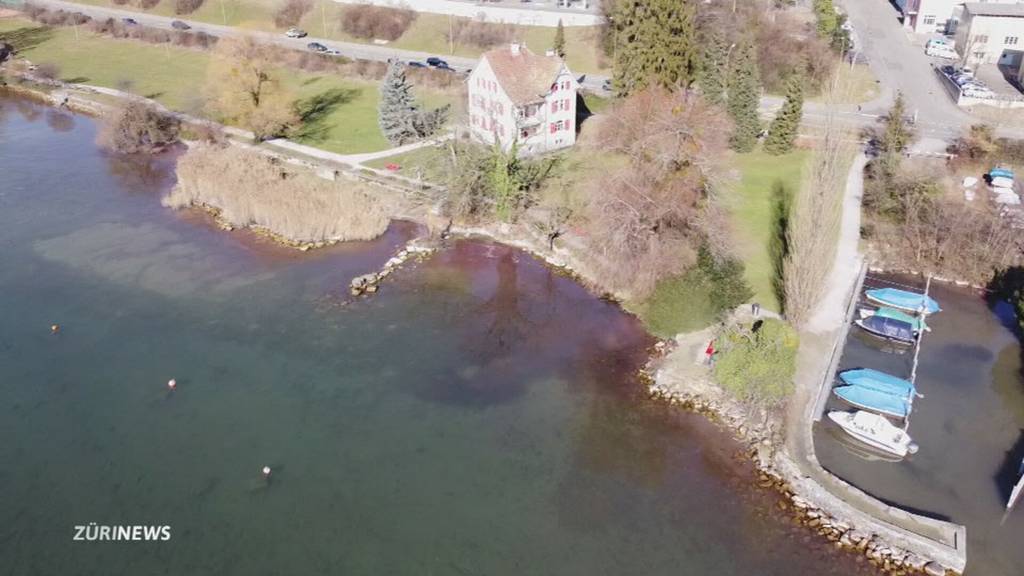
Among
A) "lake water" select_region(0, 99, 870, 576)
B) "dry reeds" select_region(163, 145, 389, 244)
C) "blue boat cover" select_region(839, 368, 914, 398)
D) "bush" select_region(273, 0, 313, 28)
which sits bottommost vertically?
"lake water" select_region(0, 99, 870, 576)

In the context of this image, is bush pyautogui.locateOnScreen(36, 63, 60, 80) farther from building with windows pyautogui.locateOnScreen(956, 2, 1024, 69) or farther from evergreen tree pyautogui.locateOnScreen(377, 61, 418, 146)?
building with windows pyautogui.locateOnScreen(956, 2, 1024, 69)

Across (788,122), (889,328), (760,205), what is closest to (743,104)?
(788,122)

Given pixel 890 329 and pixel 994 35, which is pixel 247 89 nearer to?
pixel 890 329

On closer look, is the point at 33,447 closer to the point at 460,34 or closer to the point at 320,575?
the point at 320,575

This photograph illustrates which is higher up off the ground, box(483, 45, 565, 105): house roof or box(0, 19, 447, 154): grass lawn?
box(483, 45, 565, 105): house roof

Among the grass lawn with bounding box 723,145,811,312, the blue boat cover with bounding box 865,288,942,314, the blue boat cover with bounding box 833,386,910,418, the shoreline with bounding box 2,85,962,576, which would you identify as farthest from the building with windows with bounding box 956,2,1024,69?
the blue boat cover with bounding box 833,386,910,418

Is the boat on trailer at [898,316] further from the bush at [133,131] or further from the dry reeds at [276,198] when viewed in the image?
the bush at [133,131]

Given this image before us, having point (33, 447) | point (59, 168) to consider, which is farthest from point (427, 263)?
point (59, 168)

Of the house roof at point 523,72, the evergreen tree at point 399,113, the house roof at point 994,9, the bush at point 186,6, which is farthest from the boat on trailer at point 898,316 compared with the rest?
the bush at point 186,6
